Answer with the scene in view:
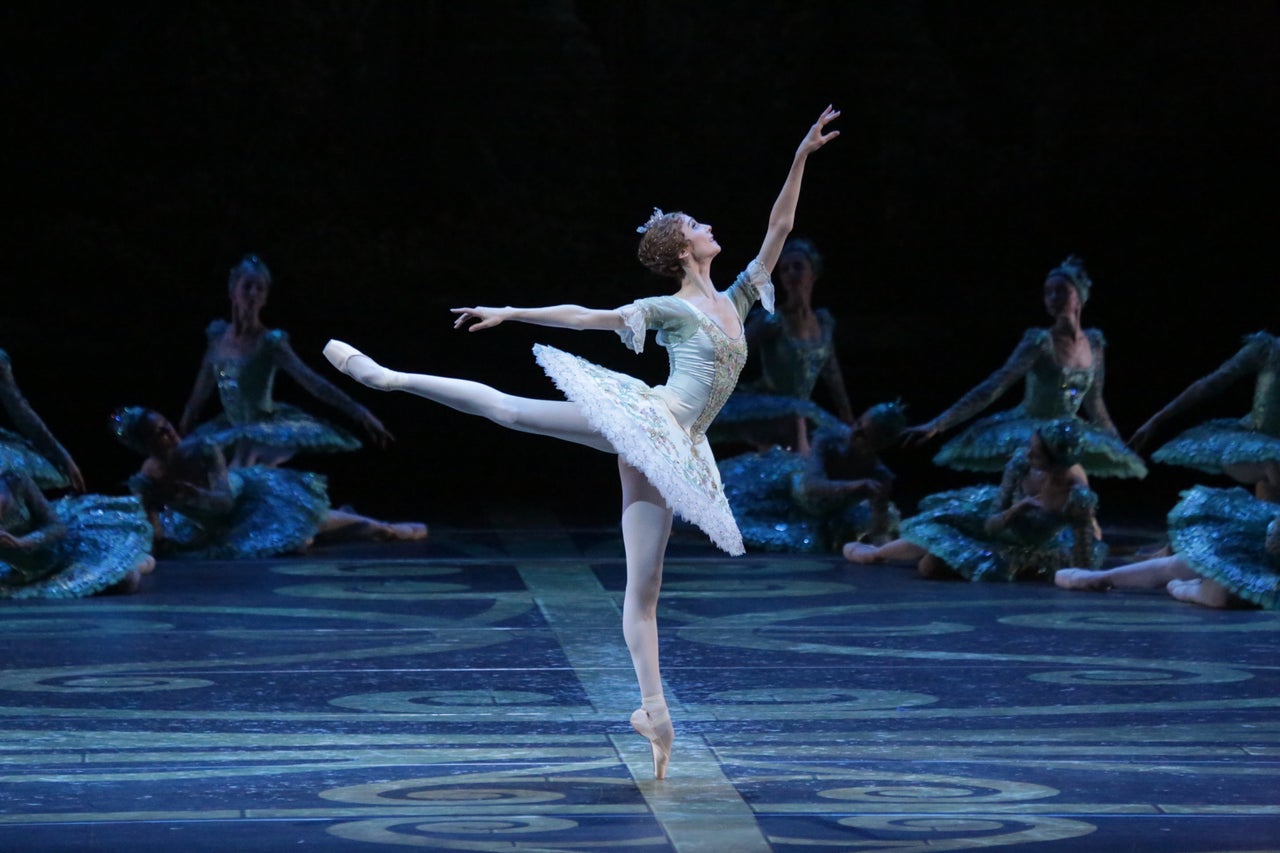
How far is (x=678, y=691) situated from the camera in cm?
453

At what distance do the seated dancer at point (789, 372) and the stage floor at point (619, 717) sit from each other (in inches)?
46.4

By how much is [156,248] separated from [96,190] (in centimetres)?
45

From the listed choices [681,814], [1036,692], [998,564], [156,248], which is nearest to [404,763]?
[681,814]

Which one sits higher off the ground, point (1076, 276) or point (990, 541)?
point (1076, 276)

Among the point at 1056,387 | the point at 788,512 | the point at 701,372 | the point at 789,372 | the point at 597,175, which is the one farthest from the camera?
the point at 597,175

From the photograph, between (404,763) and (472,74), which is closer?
(404,763)

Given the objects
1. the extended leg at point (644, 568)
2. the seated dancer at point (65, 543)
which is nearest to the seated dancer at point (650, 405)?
the extended leg at point (644, 568)

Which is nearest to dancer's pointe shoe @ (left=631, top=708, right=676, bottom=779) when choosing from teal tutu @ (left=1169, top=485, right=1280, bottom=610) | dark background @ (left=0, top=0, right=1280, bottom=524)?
teal tutu @ (left=1169, top=485, right=1280, bottom=610)

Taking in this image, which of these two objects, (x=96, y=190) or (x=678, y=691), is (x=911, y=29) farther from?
(x=678, y=691)

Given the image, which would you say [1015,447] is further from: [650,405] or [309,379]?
[650,405]

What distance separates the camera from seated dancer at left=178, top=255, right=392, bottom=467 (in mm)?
7328

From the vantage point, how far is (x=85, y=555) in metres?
6.03

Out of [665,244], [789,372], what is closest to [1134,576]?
[789,372]

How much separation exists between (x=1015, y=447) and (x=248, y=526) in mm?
2756
